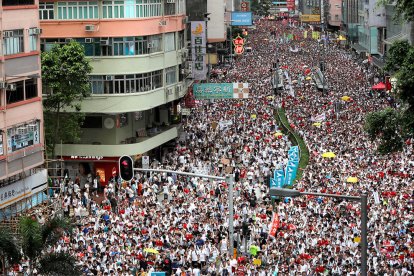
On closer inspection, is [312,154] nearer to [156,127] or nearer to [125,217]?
[156,127]

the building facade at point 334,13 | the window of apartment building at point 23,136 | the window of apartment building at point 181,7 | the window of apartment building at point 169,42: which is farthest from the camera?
the building facade at point 334,13

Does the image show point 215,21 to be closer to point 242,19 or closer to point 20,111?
point 242,19

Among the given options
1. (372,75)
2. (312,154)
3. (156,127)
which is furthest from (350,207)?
(372,75)

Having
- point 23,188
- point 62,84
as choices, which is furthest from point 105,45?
point 23,188

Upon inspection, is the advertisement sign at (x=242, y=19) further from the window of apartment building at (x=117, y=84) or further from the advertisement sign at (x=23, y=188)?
the advertisement sign at (x=23, y=188)

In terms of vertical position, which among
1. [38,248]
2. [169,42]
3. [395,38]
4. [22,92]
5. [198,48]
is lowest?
[38,248]

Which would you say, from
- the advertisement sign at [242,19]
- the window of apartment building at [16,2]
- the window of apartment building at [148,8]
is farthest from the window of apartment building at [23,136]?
the advertisement sign at [242,19]
